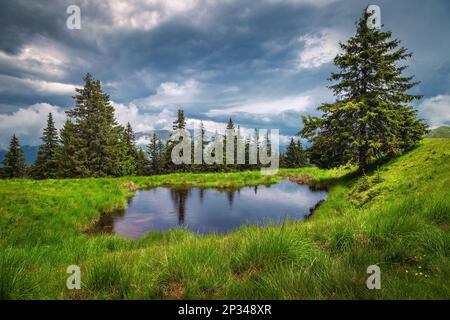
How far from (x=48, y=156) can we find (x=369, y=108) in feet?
187

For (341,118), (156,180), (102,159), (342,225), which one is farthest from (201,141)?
(342,225)

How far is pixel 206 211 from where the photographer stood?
19.1 meters

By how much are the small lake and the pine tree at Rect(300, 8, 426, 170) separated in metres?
5.29

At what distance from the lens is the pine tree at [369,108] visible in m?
17.9

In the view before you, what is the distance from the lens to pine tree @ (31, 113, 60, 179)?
169 feet

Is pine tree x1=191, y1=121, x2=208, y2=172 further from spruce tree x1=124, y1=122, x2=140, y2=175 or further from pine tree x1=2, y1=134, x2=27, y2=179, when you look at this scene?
pine tree x1=2, y1=134, x2=27, y2=179

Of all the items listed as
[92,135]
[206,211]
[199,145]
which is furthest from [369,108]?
[199,145]

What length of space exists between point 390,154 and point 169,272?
19.5 metres

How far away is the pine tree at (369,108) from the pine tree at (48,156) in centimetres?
5062

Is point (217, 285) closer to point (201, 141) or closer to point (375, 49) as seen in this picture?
point (375, 49)

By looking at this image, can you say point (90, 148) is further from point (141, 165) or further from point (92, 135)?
point (141, 165)

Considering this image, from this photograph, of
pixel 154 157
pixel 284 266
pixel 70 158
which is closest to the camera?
pixel 284 266
